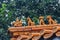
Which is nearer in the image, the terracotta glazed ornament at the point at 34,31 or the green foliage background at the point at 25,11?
the terracotta glazed ornament at the point at 34,31

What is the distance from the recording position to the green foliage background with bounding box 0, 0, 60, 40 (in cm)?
855

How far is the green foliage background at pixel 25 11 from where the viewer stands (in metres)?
8.55

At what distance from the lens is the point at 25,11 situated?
8.55 m

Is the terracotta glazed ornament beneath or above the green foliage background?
above

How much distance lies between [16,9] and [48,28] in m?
5.21

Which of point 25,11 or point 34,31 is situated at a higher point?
point 34,31

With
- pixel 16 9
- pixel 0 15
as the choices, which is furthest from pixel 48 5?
pixel 0 15

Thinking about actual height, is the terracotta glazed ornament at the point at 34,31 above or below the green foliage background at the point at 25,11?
above

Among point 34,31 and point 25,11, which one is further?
point 25,11

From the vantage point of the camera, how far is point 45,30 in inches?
137

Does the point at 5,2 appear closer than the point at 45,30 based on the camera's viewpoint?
No

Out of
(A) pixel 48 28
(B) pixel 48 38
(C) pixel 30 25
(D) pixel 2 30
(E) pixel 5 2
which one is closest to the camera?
(B) pixel 48 38

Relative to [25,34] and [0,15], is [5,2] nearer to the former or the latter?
[0,15]

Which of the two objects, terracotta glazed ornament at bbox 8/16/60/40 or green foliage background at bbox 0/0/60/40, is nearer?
terracotta glazed ornament at bbox 8/16/60/40
